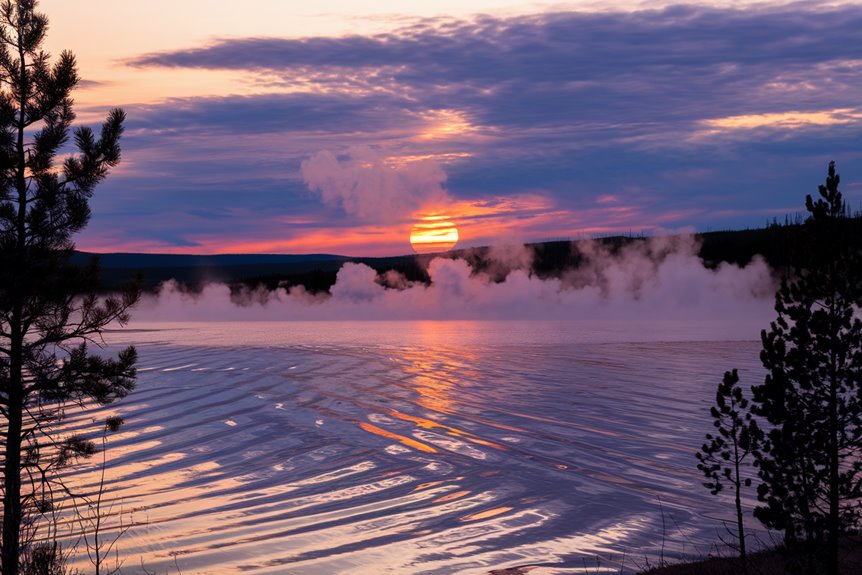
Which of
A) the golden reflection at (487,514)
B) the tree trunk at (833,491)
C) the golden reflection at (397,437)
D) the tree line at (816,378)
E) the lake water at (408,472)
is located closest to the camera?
the tree trunk at (833,491)

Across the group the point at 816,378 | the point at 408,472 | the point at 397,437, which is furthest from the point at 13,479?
the point at 397,437

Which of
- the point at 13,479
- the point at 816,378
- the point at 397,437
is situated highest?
the point at 816,378

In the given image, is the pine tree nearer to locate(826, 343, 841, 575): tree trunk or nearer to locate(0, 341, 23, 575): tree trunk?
locate(826, 343, 841, 575): tree trunk

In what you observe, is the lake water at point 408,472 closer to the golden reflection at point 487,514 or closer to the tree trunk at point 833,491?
the golden reflection at point 487,514

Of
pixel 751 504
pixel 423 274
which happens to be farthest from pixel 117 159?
pixel 423 274

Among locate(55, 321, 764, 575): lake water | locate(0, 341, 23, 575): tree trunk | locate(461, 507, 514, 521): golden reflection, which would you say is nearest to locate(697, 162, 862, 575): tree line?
locate(55, 321, 764, 575): lake water

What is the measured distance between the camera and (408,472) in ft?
63.8

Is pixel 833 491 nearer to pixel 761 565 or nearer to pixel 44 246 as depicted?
pixel 761 565

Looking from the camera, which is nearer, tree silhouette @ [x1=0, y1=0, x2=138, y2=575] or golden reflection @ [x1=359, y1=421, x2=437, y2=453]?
tree silhouette @ [x1=0, y1=0, x2=138, y2=575]

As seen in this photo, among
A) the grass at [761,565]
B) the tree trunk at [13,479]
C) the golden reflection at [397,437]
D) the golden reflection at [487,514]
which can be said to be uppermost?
the tree trunk at [13,479]

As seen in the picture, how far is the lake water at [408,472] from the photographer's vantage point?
45.4 feet

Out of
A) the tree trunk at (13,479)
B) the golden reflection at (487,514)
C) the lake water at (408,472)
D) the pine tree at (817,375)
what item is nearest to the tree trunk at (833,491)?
the pine tree at (817,375)

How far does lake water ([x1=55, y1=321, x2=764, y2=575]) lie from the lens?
13844 millimetres

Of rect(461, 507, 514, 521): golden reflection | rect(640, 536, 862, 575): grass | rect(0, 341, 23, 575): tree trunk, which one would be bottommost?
rect(461, 507, 514, 521): golden reflection
